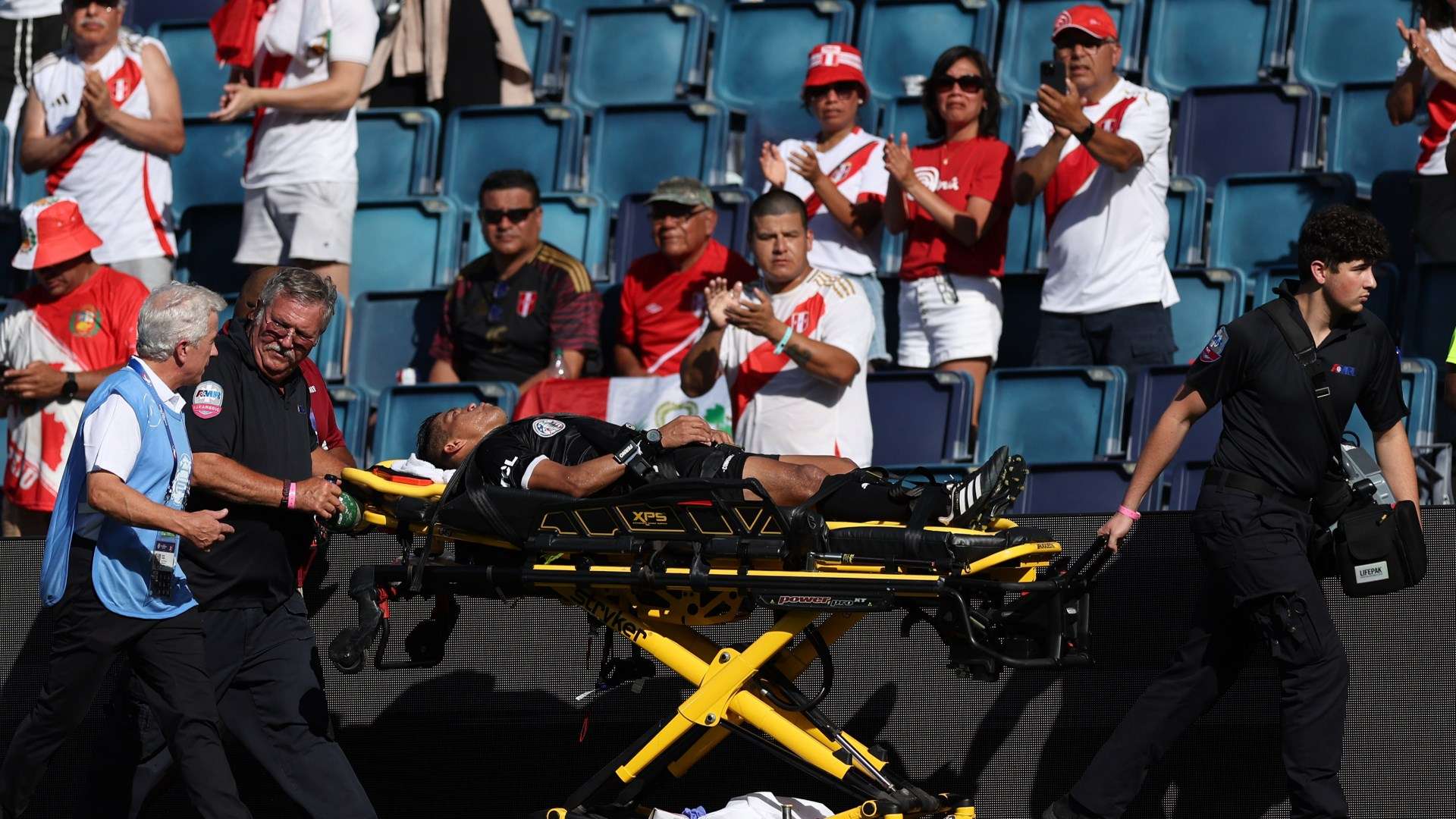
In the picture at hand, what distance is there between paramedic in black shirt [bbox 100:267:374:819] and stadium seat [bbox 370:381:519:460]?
216 cm

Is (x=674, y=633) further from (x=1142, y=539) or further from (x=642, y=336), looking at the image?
(x=642, y=336)

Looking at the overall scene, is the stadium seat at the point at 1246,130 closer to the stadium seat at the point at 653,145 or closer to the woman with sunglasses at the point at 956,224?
the woman with sunglasses at the point at 956,224

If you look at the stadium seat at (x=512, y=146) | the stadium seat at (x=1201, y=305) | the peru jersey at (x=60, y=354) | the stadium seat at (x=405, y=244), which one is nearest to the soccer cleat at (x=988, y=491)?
the stadium seat at (x=1201, y=305)

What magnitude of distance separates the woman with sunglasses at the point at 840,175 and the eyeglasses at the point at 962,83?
43 centimetres

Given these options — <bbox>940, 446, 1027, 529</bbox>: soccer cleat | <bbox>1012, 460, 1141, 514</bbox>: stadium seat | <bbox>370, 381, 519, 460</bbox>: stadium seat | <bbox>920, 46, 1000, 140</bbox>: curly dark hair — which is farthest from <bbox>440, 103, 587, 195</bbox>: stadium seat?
<bbox>940, 446, 1027, 529</bbox>: soccer cleat

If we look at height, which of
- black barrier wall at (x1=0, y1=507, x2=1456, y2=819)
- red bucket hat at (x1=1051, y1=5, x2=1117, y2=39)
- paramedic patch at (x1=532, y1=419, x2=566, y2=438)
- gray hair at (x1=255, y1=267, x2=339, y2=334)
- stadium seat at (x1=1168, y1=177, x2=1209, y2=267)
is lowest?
black barrier wall at (x1=0, y1=507, x2=1456, y2=819)

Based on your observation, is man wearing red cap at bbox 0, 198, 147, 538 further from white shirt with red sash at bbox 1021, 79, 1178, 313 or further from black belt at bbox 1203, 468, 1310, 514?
black belt at bbox 1203, 468, 1310, 514

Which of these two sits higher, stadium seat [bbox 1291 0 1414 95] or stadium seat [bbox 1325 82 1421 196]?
stadium seat [bbox 1291 0 1414 95]

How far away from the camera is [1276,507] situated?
18.3ft

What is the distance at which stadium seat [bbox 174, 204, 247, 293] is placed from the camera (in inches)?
384

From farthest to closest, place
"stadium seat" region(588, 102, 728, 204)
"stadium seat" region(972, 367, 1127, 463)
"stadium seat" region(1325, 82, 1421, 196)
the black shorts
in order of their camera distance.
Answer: "stadium seat" region(588, 102, 728, 204) → "stadium seat" region(1325, 82, 1421, 196) → "stadium seat" region(972, 367, 1127, 463) → the black shorts

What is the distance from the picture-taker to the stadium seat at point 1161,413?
748 cm

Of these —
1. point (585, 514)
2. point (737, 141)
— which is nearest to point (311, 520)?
point (585, 514)

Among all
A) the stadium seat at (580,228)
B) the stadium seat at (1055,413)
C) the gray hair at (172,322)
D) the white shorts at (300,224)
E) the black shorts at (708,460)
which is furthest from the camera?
the stadium seat at (580,228)
